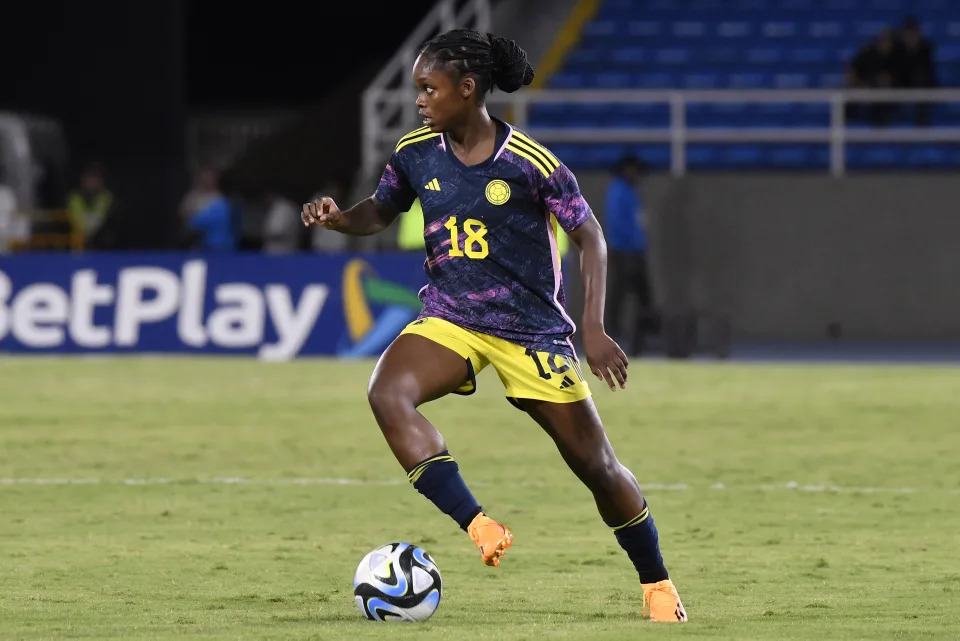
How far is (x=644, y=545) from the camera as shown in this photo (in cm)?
662

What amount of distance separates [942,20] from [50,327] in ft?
44.4

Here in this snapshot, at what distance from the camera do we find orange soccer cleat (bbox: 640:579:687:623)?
6.55 meters

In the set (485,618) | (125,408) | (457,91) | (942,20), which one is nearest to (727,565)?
(485,618)

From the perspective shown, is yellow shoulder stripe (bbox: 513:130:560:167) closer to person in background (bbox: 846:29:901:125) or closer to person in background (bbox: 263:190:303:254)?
person in background (bbox: 263:190:303:254)

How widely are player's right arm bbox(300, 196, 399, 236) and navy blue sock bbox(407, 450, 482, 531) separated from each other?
37.9 inches

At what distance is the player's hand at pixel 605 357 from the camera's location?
249 inches

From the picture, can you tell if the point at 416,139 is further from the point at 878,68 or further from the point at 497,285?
the point at 878,68

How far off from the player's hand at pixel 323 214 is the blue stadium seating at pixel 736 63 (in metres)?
18.1

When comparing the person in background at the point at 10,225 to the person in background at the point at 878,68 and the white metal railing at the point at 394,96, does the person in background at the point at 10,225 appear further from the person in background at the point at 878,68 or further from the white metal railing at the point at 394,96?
the person in background at the point at 878,68

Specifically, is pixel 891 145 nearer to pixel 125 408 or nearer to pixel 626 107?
pixel 626 107

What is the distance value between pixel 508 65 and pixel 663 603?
1947 mm

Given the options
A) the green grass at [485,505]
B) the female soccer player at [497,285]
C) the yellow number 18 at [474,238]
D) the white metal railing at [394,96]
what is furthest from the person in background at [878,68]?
the yellow number 18 at [474,238]

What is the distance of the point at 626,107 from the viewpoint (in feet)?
85.9

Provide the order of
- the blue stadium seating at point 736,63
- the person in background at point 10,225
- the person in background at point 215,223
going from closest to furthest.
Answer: the person in background at point 215,223
the blue stadium seating at point 736,63
the person in background at point 10,225
